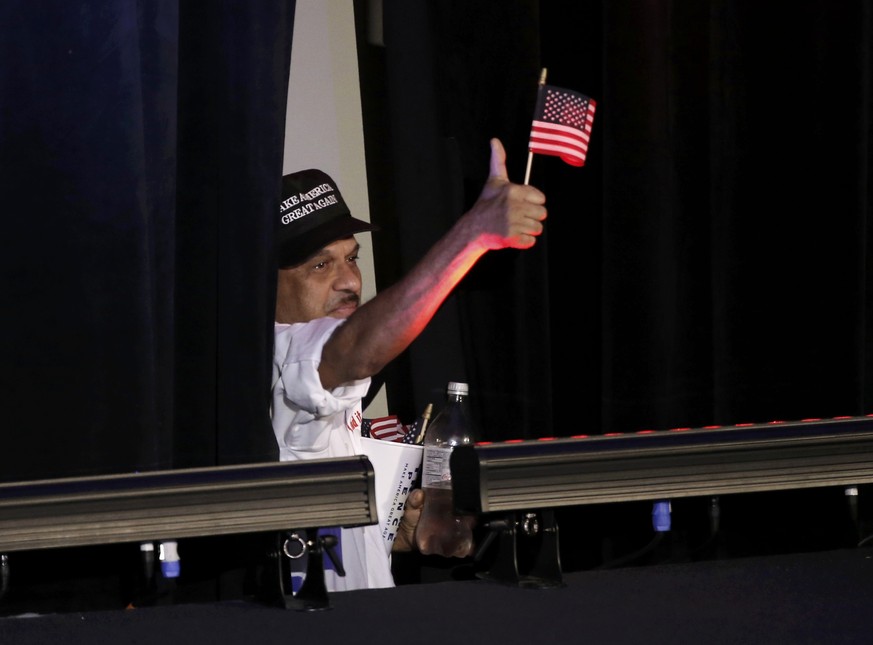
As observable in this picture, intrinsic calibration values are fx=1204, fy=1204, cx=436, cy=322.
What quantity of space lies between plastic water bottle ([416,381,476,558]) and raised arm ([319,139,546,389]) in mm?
184

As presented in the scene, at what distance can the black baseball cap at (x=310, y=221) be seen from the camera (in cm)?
261

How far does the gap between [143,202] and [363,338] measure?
0.61 m

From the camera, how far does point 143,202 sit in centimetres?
185

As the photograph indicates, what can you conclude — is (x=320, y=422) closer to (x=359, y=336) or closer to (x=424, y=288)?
(x=359, y=336)

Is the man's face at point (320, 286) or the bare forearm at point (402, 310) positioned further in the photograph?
the man's face at point (320, 286)

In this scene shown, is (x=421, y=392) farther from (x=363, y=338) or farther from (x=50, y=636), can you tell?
(x=50, y=636)

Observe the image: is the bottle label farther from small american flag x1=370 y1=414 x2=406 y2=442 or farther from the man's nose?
the man's nose

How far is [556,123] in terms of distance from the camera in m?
2.45

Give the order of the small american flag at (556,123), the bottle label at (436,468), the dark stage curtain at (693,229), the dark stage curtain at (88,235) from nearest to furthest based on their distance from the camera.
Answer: the dark stage curtain at (88,235) → the bottle label at (436,468) → the small american flag at (556,123) → the dark stage curtain at (693,229)

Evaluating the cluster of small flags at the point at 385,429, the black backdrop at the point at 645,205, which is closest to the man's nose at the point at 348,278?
the black backdrop at the point at 645,205

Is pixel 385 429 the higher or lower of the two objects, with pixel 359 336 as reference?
lower

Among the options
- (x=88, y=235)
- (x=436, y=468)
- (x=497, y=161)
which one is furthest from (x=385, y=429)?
(x=88, y=235)

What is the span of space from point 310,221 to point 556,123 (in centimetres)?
57

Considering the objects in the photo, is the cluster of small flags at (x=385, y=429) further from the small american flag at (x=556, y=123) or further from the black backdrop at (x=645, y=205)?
the small american flag at (x=556, y=123)
